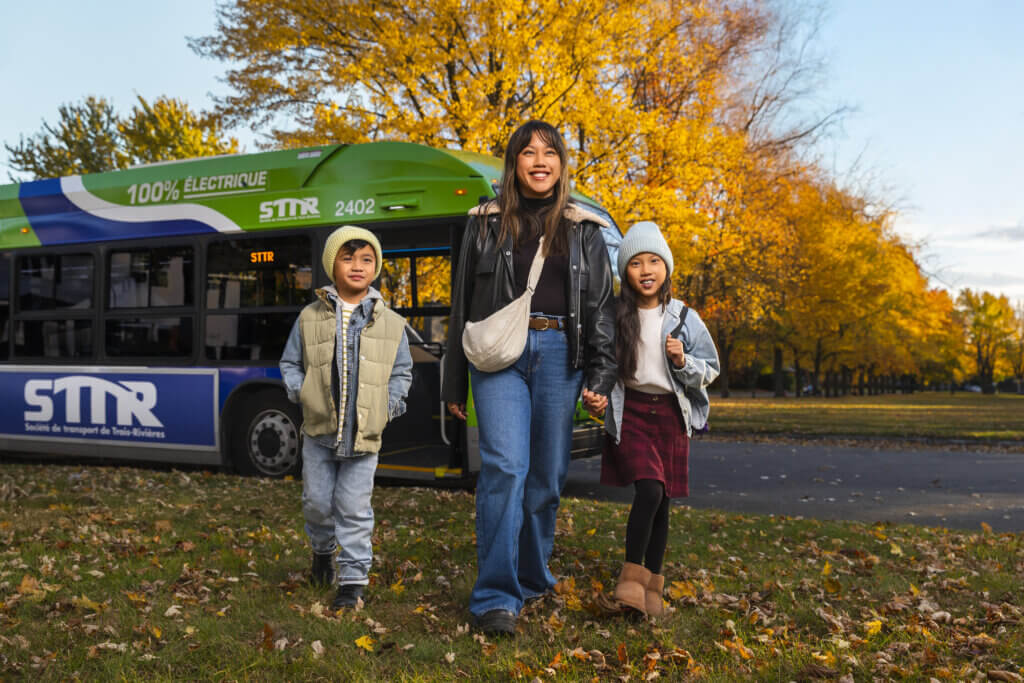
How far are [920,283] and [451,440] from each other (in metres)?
40.1

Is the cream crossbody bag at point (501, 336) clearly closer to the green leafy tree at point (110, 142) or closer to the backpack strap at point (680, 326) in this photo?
the backpack strap at point (680, 326)

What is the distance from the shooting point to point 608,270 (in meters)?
3.99

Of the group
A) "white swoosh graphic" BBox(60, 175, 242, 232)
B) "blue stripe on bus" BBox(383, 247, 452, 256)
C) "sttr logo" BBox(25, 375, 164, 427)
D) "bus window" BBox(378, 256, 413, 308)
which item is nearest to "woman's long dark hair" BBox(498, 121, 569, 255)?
"blue stripe on bus" BBox(383, 247, 452, 256)

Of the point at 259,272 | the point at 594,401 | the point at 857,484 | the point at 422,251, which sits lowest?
the point at 857,484

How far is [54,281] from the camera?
1029cm

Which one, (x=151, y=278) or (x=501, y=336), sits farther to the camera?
(x=151, y=278)

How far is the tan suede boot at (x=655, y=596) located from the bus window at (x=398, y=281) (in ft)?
16.4

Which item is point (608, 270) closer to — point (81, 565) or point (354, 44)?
point (81, 565)

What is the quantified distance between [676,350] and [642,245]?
0.50m

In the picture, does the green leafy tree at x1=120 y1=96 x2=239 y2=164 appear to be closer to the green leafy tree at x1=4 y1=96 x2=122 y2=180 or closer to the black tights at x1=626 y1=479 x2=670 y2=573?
the green leafy tree at x1=4 y1=96 x2=122 y2=180

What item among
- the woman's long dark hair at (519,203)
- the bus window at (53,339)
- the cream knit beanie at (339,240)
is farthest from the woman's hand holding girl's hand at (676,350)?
the bus window at (53,339)

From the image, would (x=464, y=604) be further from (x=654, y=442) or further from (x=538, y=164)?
(x=538, y=164)

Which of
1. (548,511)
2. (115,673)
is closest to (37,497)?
(115,673)

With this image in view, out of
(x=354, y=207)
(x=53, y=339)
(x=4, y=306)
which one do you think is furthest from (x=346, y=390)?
(x=4, y=306)
